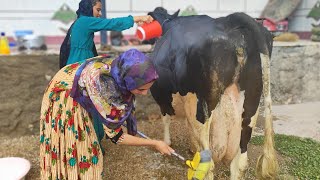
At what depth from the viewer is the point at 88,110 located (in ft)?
6.67

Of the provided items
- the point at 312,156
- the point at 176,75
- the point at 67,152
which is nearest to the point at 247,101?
the point at 176,75

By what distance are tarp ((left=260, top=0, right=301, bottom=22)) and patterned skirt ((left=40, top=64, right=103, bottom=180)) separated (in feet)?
17.5

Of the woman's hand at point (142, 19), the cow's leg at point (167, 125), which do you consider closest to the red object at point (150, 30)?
the woman's hand at point (142, 19)

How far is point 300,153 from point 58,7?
13.3ft

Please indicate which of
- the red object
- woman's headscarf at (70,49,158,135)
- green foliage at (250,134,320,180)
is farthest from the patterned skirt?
green foliage at (250,134,320,180)

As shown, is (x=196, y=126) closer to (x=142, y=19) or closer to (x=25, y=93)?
(x=142, y=19)

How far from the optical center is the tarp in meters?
6.70

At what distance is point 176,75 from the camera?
261 cm

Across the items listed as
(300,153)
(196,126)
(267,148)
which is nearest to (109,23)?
(196,126)

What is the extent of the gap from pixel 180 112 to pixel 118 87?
1.43 meters

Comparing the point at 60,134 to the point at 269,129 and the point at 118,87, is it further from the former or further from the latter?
the point at 269,129

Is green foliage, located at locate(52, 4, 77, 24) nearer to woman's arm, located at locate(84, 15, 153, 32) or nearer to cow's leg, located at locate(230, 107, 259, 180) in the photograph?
woman's arm, located at locate(84, 15, 153, 32)

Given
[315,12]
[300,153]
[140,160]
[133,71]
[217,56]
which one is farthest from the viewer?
[315,12]

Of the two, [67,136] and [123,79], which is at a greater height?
[123,79]
